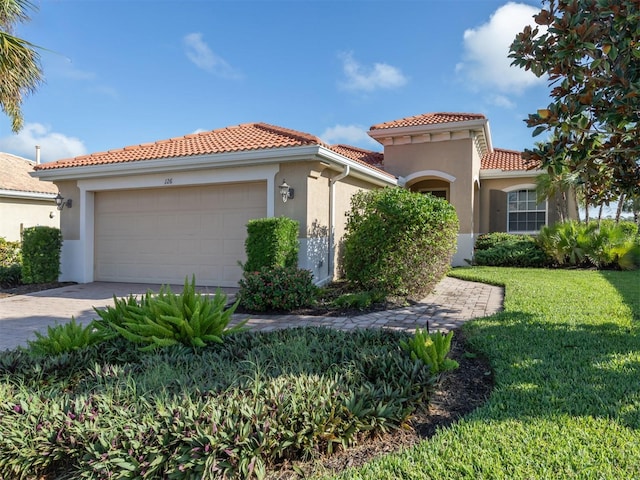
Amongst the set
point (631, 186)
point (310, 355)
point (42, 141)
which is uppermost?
point (42, 141)

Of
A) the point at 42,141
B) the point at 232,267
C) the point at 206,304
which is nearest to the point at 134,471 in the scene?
the point at 206,304

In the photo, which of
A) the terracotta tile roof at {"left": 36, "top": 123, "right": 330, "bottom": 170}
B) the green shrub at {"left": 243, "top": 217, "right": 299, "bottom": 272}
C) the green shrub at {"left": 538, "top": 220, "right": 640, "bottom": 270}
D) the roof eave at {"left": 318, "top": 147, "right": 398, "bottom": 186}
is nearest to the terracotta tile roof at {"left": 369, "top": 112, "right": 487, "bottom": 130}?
the roof eave at {"left": 318, "top": 147, "right": 398, "bottom": 186}

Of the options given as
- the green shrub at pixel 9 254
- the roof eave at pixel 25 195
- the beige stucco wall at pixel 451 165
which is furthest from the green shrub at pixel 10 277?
the beige stucco wall at pixel 451 165

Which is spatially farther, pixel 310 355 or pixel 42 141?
pixel 42 141

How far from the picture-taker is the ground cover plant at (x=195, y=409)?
2592 mm

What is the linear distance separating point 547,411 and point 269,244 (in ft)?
20.1

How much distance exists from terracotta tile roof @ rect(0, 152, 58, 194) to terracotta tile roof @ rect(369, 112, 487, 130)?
556 inches

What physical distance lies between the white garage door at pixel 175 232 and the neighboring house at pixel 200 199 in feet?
0.09

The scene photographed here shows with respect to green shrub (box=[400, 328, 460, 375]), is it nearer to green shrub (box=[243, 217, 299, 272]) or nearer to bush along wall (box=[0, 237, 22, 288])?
green shrub (box=[243, 217, 299, 272])

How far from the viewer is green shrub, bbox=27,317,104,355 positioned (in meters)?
4.32

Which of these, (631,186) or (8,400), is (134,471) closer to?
(8,400)

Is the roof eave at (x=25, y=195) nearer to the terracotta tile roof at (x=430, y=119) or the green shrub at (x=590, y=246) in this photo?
the terracotta tile roof at (x=430, y=119)

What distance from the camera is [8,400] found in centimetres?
315

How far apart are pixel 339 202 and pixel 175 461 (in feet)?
28.9
